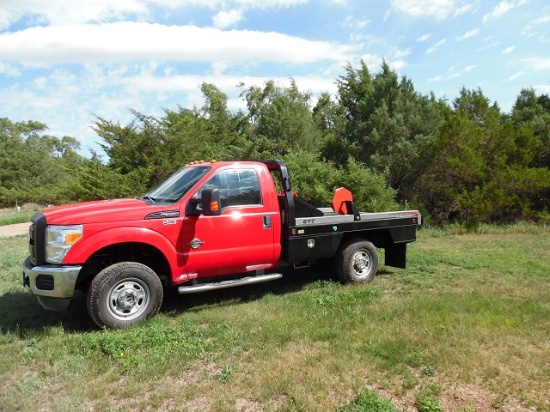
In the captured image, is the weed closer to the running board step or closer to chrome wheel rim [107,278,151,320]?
the running board step

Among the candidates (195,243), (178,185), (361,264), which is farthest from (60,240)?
(361,264)

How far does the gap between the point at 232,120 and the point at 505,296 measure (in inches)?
961

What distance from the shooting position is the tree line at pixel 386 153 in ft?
47.7

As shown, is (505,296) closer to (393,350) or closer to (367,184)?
(393,350)

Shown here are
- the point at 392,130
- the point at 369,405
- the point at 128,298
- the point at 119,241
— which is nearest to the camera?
the point at 369,405

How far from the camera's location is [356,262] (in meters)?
7.18

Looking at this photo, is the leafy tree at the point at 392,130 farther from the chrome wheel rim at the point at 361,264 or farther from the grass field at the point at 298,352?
the grass field at the point at 298,352

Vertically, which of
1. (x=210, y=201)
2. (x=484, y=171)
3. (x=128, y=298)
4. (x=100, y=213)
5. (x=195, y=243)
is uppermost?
(x=484, y=171)

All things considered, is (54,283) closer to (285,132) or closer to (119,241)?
(119,241)

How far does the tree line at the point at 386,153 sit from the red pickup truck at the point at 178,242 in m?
7.30

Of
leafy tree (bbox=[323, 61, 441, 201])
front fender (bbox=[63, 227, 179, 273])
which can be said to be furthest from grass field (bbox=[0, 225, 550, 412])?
leafy tree (bbox=[323, 61, 441, 201])

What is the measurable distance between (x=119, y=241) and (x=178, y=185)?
1.28 m

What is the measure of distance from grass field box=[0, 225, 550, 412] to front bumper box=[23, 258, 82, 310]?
1.19 feet

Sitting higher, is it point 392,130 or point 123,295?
point 392,130
